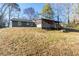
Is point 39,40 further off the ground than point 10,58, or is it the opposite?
point 39,40

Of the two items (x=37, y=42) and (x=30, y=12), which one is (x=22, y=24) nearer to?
(x=30, y=12)

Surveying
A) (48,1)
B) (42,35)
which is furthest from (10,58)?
(48,1)

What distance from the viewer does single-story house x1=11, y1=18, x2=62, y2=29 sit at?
2.91 m

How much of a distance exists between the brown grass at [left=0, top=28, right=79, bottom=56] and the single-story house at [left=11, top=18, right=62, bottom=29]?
0.05 meters

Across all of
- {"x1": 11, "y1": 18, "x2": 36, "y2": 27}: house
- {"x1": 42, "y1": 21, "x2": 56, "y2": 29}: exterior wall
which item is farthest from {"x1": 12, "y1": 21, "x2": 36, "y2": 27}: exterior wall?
{"x1": 42, "y1": 21, "x2": 56, "y2": 29}: exterior wall

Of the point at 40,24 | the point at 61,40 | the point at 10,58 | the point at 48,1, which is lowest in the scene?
the point at 10,58

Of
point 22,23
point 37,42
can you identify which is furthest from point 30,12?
point 37,42

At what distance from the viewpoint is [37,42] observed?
2924 millimetres

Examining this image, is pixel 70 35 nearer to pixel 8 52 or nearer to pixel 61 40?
pixel 61 40

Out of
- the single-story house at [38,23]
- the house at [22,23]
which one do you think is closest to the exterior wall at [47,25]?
the single-story house at [38,23]

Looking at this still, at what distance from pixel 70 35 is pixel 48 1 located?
503 millimetres

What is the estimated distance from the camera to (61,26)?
294 cm

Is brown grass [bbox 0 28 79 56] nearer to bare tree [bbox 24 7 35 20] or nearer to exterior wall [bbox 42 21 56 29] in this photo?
exterior wall [bbox 42 21 56 29]

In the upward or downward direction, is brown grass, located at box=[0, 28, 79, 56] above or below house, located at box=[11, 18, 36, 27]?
below
